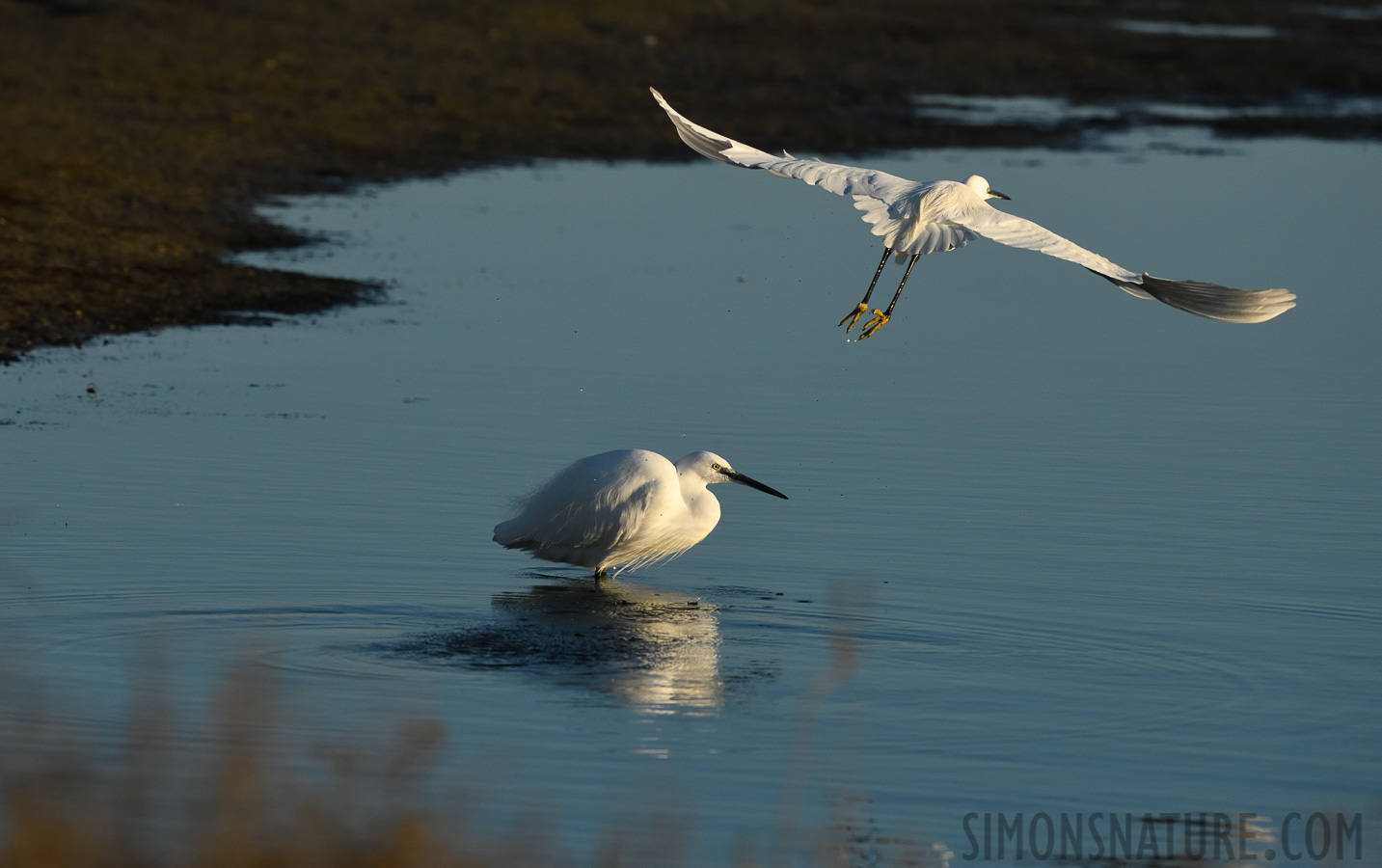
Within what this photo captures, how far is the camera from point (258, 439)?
10.2m

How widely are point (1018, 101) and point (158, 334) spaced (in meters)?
20.1

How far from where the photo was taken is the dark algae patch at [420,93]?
14.9 m

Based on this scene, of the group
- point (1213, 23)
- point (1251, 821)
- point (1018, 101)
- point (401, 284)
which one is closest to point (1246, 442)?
point (1251, 821)

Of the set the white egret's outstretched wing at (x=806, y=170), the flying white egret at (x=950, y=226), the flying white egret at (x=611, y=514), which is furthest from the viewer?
the flying white egret at (x=611, y=514)

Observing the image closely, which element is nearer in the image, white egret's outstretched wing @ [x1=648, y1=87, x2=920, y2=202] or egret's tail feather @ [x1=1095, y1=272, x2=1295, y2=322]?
egret's tail feather @ [x1=1095, y1=272, x2=1295, y2=322]

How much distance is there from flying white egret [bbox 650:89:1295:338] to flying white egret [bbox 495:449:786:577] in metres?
1.10

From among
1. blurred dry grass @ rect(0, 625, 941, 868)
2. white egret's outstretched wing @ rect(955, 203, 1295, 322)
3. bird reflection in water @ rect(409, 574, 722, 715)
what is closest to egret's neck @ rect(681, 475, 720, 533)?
bird reflection in water @ rect(409, 574, 722, 715)

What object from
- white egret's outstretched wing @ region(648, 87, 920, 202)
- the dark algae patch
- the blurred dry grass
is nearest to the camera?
the blurred dry grass

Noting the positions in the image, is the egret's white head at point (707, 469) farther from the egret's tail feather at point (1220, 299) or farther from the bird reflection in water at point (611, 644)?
the egret's tail feather at point (1220, 299)

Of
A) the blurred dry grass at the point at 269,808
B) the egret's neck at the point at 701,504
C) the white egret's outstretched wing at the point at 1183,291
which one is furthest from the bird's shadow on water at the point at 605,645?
the white egret's outstretched wing at the point at 1183,291

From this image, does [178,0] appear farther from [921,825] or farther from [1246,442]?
[921,825]

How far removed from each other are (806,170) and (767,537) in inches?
71.1

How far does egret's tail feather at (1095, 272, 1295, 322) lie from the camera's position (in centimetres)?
666

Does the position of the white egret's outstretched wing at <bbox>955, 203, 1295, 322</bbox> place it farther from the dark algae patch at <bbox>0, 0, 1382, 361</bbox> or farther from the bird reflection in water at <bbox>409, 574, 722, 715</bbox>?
the dark algae patch at <bbox>0, 0, 1382, 361</bbox>
